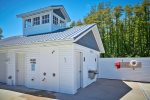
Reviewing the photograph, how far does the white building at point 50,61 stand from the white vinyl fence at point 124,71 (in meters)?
3.85

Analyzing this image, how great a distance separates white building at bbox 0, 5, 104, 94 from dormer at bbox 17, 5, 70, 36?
0.08m

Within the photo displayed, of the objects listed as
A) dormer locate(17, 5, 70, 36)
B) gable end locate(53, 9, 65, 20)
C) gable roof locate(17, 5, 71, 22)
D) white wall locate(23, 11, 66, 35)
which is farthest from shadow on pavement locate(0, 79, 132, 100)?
gable end locate(53, 9, 65, 20)

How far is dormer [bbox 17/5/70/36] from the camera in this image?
40.6 feet

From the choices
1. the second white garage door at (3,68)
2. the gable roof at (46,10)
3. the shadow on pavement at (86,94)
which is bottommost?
the shadow on pavement at (86,94)

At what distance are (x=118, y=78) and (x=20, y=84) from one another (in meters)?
8.74

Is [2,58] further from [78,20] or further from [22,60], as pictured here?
[78,20]

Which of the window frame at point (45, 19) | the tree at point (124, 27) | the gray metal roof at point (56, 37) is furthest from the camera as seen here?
the tree at point (124, 27)

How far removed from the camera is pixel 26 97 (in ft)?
23.1

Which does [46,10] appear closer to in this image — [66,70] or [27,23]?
[27,23]

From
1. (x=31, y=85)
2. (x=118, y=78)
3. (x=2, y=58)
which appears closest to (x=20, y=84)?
(x=31, y=85)

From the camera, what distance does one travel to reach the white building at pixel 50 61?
26.3 ft

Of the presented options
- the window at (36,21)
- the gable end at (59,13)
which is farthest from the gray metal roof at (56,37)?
the gable end at (59,13)

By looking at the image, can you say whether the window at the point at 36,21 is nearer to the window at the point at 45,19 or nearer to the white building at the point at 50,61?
the window at the point at 45,19

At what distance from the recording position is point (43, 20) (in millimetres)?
12797
